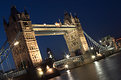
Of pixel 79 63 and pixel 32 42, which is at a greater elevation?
pixel 32 42

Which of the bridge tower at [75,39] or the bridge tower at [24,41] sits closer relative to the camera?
the bridge tower at [24,41]

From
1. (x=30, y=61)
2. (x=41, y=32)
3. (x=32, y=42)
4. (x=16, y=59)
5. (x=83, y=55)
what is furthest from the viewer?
(x=83, y=55)

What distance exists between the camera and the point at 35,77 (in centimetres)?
2264

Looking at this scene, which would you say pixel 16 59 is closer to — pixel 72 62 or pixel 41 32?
pixel 41 32

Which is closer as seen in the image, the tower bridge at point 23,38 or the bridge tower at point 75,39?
the tower bridge at point 23,38

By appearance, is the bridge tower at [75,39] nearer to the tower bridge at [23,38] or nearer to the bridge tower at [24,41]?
the tower bridge at [23,38]

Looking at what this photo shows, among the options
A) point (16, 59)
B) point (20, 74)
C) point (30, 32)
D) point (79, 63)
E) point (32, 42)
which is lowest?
point (79, 63)

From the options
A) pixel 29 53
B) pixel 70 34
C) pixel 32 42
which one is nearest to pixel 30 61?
pixel 29 53

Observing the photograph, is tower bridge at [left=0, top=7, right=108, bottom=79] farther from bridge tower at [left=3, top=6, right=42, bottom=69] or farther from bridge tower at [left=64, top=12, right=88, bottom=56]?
bridge tower at [left=64, top=12, right=88, bottom=56]

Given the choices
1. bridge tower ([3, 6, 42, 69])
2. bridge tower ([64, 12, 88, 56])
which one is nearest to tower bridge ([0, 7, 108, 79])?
bridge tower ([3, 6, 42, 69])

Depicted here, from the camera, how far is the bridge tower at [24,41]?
26.4 metres

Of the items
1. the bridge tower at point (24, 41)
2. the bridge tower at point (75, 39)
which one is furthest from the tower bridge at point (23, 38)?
the bridge tower at point (75, 39)

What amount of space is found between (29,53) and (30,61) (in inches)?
58.0

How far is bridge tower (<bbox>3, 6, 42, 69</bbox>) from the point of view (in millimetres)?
26359
